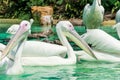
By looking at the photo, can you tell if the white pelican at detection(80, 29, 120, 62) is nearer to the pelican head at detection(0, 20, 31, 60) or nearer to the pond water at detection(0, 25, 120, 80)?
the pond water at detection(0, 25, 120, 80)

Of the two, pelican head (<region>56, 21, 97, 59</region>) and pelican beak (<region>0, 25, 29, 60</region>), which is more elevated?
pelican beak (<region>0, 25, 29, 60</region>)

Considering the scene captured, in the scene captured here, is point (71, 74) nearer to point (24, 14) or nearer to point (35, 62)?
point (35, 62)

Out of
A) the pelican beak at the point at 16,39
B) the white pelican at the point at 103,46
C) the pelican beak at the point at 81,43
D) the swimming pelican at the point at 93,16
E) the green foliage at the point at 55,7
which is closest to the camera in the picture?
the pelican beak at the point at 16,39

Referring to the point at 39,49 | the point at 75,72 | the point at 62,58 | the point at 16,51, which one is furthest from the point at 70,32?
the point at 16,51

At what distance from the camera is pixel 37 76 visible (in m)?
7.37

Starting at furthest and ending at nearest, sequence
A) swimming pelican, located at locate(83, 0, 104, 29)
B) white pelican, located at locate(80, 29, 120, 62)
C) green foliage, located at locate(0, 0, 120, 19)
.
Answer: green foliage, located at locate(0, 0, 120, 19)
swimming pelican, located at locate(83, 0, 104, 29)
white pelican, located at locate(80, 29, 120, 62)

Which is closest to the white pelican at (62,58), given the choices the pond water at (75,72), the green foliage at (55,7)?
the pond water at (75,72)

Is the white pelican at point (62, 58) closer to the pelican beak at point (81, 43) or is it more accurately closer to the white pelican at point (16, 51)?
the pelican beak at point (81, 43)

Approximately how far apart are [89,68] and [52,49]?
0.74m

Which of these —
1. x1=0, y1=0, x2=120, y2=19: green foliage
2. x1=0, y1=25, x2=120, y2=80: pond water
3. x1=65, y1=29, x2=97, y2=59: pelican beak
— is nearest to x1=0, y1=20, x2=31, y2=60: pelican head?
x1=0, y1=25, x2=120, y2=80: pond water

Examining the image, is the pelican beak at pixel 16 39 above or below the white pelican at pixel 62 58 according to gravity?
above

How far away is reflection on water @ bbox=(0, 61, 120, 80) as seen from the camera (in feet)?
23.8

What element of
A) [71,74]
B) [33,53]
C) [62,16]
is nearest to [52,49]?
[33,53]

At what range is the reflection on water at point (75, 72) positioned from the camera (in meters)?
7.24
